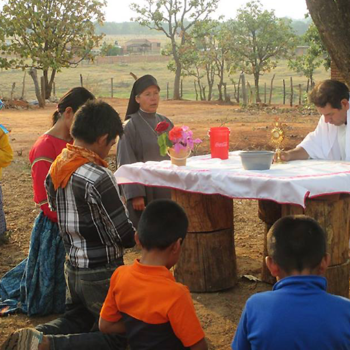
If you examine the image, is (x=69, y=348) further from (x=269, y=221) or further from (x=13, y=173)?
(x=13, y=173)

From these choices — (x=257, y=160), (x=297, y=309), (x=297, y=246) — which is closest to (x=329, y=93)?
(x=257, y=160)

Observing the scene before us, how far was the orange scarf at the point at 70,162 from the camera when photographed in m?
3.41

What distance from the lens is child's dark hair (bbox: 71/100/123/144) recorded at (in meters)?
3.41

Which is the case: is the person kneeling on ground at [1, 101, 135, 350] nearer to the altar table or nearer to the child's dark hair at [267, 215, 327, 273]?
the altar table

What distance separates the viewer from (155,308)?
279cm

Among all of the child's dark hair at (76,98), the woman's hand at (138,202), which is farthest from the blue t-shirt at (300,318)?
the woman's hand at (138,202)

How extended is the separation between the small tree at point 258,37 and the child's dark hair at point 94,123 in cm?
3371

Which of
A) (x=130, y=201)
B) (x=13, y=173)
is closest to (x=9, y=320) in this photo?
(x=130, y=201)

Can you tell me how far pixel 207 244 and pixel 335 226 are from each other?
111cm

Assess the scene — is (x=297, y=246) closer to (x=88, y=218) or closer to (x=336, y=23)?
(x=88, y=218)

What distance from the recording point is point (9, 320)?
446 cm

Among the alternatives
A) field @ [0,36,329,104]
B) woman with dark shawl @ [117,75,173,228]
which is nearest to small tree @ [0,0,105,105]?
field @ [0,36,329,104]

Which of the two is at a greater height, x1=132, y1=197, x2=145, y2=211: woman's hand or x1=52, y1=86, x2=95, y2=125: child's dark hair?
x1=52, y1=86, x2=95, y2=125: child's dark hair

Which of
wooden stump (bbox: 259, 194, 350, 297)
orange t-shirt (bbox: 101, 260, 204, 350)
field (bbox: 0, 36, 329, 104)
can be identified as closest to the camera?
orange t-shirt (bbox: 101, 260, 204, 350)
